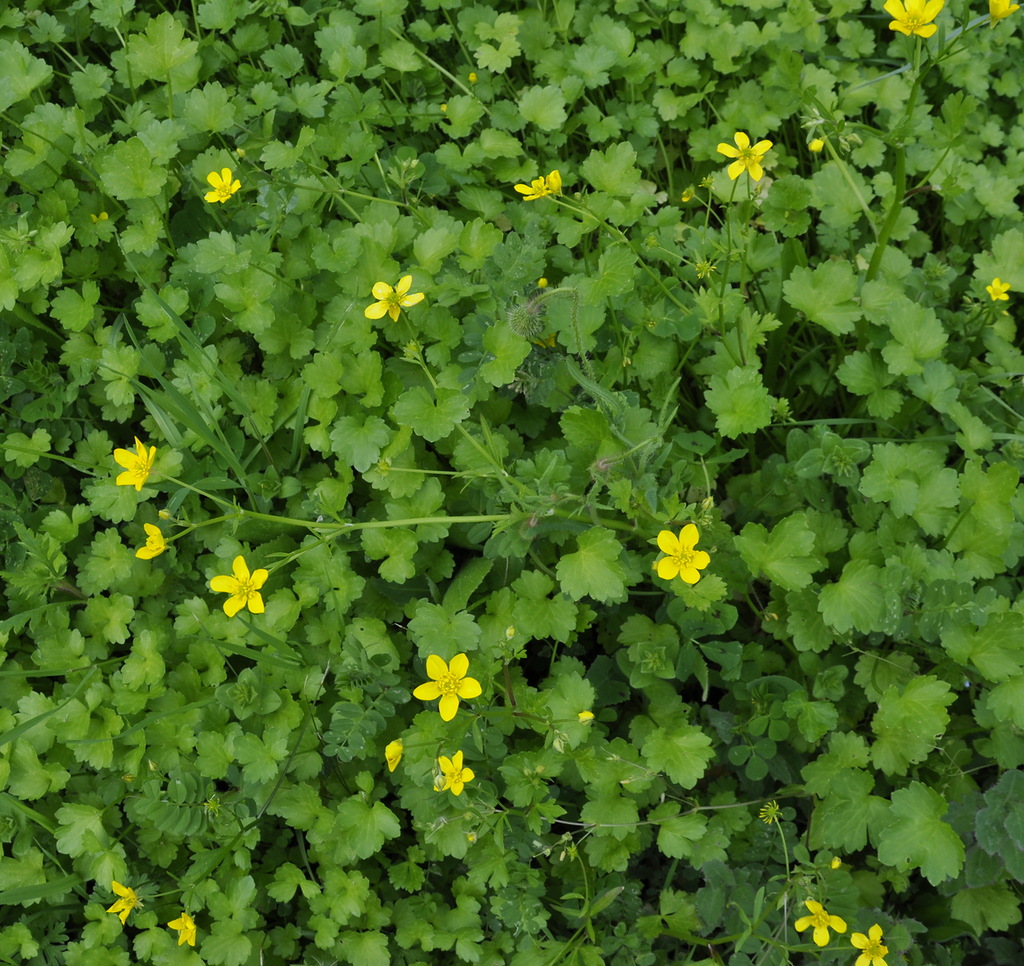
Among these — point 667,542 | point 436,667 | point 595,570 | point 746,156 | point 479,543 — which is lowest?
point 479,543

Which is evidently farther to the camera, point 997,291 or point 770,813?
point 997,291

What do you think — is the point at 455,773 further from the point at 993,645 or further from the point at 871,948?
the point at 993,645

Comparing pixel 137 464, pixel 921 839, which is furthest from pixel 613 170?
pixel 921 839

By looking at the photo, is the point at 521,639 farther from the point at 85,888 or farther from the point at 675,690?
the point at 85,888

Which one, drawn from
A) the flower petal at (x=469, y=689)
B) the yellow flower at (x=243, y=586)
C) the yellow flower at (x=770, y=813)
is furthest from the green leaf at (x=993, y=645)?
the yellow flower at (x=243, y=586)

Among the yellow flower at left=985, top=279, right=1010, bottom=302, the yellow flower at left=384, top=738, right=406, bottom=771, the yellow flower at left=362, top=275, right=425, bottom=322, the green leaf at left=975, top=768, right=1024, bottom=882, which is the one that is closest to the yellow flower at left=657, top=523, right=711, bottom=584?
the yellow flower at left=384, top=738, right=406, bottom=771
